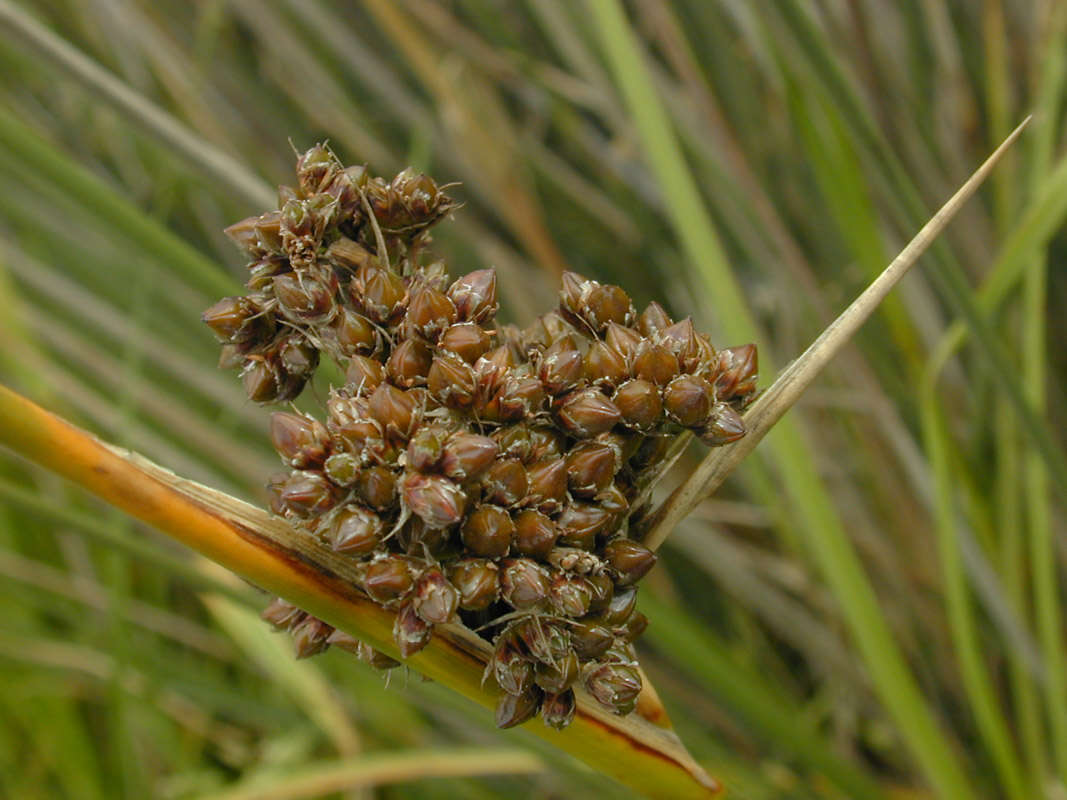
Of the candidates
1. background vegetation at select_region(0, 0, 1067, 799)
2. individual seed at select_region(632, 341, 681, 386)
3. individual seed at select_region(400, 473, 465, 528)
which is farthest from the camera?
background vegetation at select_region(0, 0, 1067, 799)

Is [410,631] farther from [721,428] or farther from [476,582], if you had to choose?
[721,428]

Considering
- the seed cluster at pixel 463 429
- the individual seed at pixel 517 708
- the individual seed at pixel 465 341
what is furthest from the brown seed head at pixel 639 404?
the individual seed at pixel 517 708

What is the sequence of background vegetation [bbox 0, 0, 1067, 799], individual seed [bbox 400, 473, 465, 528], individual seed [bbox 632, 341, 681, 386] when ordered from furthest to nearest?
background vegetation [bbox 0, 0, 1067, 799], individual seed [bbox 632, 341, 681, 386], individual seed [bbox 400, 473, 465, 528]

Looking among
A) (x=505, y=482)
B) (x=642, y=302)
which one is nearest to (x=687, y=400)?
(x=505, y=482)

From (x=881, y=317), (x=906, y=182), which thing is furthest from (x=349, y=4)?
(x=906, y=182)

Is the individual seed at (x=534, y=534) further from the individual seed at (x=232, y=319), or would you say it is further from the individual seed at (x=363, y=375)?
the individual seed at (x=232, y=319)

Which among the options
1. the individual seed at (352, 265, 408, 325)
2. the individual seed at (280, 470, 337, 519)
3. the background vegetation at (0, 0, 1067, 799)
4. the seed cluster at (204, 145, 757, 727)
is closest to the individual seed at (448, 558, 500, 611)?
the seed cluster at (204, 145, 757, 727)

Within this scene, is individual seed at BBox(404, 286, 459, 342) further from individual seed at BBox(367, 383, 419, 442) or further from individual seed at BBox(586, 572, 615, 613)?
individual seed at BBox(586, 572, 615, 613)
